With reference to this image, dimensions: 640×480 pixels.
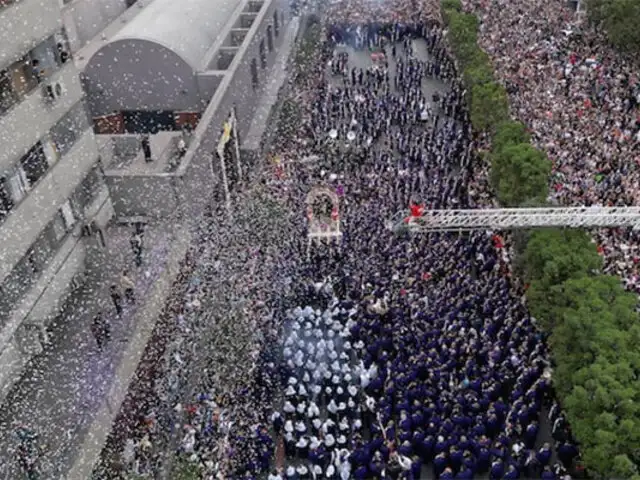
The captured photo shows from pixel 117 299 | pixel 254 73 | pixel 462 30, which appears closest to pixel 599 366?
pixel 117 299

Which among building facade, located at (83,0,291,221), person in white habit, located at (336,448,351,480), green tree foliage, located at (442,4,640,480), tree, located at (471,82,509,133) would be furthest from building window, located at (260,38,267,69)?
person in white habit, located at (336,448,351,480)

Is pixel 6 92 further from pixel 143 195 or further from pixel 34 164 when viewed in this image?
pixel 143 195

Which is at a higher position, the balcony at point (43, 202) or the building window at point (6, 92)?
the building window at point (6, 92)

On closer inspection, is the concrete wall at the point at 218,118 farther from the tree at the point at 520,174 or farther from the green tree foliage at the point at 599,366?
the green tree foliage at the point at 599,366

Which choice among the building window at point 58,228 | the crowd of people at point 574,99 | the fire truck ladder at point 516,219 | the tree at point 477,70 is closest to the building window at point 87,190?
the building window at point 58,228

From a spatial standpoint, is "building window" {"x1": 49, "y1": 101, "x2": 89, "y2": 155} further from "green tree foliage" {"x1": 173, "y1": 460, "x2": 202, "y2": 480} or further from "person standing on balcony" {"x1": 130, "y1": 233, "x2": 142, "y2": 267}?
"green tree foliage" {"x1": 173, "y1": 460, "x2": 202, "y2": 480}

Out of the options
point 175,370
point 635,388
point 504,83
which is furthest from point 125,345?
point 504,83
